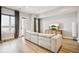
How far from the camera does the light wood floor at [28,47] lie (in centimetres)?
246

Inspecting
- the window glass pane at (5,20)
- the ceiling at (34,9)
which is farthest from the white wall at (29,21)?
the window glass pane at (5,20)

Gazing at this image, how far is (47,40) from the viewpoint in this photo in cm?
256

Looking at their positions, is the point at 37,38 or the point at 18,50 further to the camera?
the point at 37,38

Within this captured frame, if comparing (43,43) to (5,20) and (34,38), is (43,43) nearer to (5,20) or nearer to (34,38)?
(34,38)

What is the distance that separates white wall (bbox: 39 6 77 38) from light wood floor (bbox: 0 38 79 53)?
32 centimetres

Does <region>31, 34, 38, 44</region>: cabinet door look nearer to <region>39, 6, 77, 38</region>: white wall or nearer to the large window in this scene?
Result: <region>39, 6, 77, 38</region>: white wall

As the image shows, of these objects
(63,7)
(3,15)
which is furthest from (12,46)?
(63,7)

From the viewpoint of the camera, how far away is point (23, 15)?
278 cm

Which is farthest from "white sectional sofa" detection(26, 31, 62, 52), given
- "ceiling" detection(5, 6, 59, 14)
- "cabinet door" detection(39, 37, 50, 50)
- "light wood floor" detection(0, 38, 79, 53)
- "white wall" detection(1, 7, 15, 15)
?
"white wall" detection(1, 7, 15, 15)

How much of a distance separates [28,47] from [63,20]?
1665 millimetres

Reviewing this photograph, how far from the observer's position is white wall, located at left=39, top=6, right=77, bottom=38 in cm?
264

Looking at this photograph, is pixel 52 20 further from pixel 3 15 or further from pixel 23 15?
pixel 3 15

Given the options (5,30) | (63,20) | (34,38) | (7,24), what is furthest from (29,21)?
(63,20)
